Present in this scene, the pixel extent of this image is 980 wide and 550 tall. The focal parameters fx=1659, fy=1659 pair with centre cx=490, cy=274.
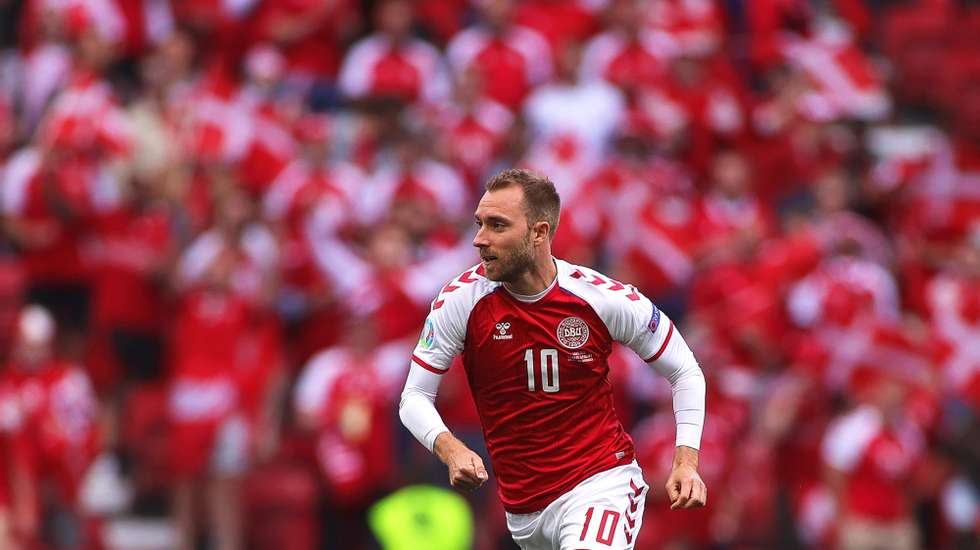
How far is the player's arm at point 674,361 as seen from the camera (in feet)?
21.9

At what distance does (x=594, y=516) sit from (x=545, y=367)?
2.05 feet

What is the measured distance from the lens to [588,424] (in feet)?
22.4

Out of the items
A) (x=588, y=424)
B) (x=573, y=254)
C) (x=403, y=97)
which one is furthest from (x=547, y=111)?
(x=588, y=424)

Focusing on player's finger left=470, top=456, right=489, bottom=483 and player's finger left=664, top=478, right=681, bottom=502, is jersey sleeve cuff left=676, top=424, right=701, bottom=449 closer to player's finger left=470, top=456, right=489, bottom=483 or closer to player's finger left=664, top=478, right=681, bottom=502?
player's finger left=664, top=478, right=681, bottom=502

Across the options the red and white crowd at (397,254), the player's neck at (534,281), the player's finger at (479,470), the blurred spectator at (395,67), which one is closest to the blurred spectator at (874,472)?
the red and white crowd at (397,254)

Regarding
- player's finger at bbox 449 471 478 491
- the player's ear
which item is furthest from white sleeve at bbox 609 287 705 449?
player's finger at bbox 449 471 478 491

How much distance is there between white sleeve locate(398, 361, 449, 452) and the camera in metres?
6.54

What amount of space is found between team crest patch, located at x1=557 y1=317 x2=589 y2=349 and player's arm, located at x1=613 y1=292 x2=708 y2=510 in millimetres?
147

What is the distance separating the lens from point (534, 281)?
263 inches

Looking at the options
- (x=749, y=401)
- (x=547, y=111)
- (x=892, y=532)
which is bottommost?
(x=892, y=532)

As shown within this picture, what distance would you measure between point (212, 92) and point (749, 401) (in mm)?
5075

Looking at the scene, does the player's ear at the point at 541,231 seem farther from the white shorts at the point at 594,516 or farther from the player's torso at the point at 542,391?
the white shorts at the point at 594,516

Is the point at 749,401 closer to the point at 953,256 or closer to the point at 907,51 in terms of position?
the point at 953,256

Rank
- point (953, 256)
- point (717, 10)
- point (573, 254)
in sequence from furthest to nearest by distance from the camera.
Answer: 1. point (717, 10)
2. point (953, 256)
3. point (573, 254)
